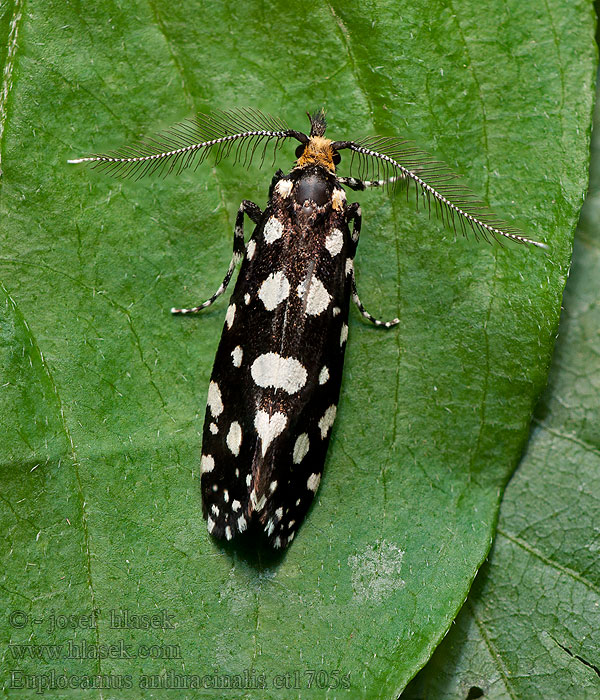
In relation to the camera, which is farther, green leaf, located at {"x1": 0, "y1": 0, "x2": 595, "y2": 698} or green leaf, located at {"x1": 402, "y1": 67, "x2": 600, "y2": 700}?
green leaf, located at {"x1": 402, "y1": 67, "x2": 600, "y2": 700}

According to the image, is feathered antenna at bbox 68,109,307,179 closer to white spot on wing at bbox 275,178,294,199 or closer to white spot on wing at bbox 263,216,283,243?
white spot on wing at bbox 275,178,294,199

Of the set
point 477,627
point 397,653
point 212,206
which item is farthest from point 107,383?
point 477,627

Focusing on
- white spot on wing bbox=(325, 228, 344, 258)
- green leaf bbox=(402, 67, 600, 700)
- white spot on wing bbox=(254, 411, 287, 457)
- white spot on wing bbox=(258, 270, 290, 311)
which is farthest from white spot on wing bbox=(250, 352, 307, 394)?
green leaf bbox=(402, 67, 600, 700)

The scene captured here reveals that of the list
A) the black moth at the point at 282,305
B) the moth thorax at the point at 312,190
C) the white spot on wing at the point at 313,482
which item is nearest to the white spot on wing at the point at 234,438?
the black moth at the point at 282,305

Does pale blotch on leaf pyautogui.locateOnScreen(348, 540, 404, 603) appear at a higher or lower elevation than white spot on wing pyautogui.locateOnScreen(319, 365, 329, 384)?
lower

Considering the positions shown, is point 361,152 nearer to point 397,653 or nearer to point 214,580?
point 214,580

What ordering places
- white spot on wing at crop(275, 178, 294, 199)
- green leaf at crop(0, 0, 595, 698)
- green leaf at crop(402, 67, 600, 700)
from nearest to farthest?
green leaf at crop(0, 0, 595, 698)
white spot on wing at crop(275, 178, 294, 199)
green leaf at crop(402, 67, 600, 700)
